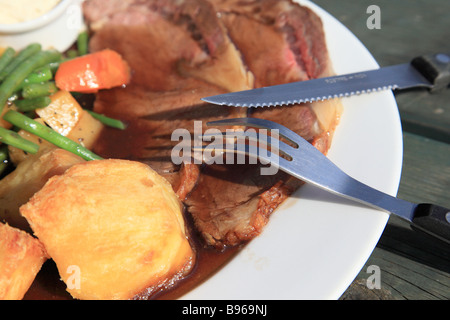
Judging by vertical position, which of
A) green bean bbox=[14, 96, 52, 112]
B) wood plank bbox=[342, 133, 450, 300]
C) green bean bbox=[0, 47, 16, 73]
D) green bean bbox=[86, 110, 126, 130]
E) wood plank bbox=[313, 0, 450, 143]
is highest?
green bean bbox=[0, 47, 16, 73]

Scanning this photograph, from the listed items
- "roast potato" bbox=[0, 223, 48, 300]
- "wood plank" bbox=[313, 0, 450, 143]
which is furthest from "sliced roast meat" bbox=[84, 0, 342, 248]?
"wood plank" bbox=[313, 0, 450, 143]

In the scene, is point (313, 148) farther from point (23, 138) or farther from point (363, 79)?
point (23, 138)

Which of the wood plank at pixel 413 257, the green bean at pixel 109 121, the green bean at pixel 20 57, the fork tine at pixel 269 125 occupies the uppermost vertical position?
the green bean at pixel 20 57

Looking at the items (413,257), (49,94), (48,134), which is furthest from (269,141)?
(49,94)

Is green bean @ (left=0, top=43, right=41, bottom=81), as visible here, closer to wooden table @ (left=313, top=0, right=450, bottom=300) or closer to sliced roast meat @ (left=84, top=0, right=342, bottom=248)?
sliced roast meat @ (left=84, top=0, right=342, bottom=248)

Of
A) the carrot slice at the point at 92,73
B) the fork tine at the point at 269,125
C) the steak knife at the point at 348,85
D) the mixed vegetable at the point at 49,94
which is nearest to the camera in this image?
the fork tine at the point at 269,125

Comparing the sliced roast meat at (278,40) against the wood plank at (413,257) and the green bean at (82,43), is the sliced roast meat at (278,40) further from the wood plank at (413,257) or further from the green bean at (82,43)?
the green bean at (82,43)

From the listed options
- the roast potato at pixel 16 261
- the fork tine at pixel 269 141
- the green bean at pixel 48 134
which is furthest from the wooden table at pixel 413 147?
the green bean at pixel 48 134
